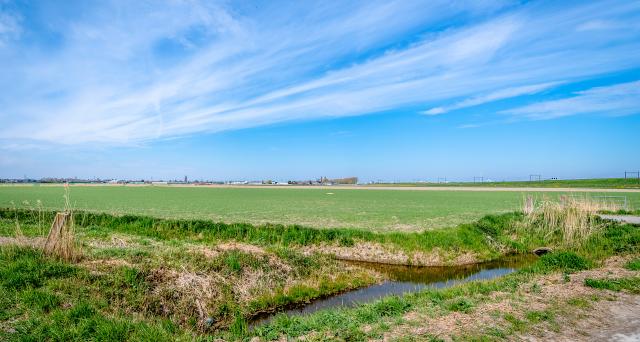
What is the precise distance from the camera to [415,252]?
18.7 m

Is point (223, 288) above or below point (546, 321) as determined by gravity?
below

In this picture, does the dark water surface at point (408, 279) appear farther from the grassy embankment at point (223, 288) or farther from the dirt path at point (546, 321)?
the dirt path at point (546, 321)

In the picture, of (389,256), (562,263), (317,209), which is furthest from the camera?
(317,209)

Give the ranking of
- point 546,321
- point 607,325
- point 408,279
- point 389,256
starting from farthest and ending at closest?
point 389,256, point 408,279, point 546,321, point 607,325

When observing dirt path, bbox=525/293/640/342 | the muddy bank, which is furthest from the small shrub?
the muddy bank

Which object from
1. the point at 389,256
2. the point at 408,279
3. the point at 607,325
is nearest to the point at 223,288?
the point at 408,279

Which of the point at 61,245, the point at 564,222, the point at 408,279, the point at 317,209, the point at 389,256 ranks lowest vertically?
the point at 408,279

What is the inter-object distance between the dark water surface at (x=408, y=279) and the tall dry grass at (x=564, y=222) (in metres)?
2.72

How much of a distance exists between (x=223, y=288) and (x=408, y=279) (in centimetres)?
773

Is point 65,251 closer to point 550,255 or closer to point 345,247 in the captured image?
point 345,247

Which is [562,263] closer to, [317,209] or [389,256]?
[389,256]

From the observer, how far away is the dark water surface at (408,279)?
12205mm

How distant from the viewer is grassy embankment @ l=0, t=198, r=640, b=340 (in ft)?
26.5

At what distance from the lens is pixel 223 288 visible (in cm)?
1195
